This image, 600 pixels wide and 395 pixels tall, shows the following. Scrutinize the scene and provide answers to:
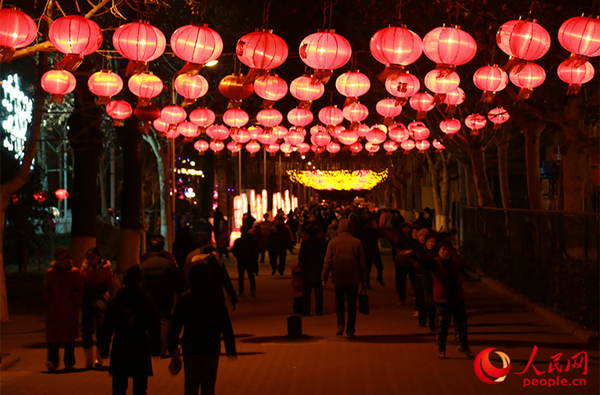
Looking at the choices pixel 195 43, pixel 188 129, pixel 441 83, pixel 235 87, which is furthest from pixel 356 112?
pixel 195 43

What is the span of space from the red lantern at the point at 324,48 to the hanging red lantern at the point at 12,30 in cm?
393

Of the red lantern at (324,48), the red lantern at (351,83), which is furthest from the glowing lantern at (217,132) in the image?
the red lantern at (324,48)

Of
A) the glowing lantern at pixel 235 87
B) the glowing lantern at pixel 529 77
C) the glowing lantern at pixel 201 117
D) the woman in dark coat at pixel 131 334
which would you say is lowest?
the woman in dark coat at pixel 131 334

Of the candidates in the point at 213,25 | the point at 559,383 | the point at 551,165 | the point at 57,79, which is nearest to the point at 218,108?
the point at 213,25

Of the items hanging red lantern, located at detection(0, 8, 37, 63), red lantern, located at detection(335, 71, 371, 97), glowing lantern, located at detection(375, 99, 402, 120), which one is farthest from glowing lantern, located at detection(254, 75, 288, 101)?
hanging red lantern, located at detection(0, 8, 37, 63)

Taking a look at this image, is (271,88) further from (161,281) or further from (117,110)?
(161,281)

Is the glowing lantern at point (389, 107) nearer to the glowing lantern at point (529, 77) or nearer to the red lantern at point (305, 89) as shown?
the red lantern at point (305, 89)

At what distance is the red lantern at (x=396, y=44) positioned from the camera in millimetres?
11172

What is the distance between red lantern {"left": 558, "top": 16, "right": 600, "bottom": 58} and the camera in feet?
33.4

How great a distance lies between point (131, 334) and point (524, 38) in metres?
6.65

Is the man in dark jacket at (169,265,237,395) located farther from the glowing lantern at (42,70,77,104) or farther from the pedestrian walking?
the glowing lantern at (42,70,77,104)

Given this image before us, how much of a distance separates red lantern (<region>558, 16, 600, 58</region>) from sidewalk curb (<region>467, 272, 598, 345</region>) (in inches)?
172

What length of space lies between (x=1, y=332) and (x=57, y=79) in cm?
459

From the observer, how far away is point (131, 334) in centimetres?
718
